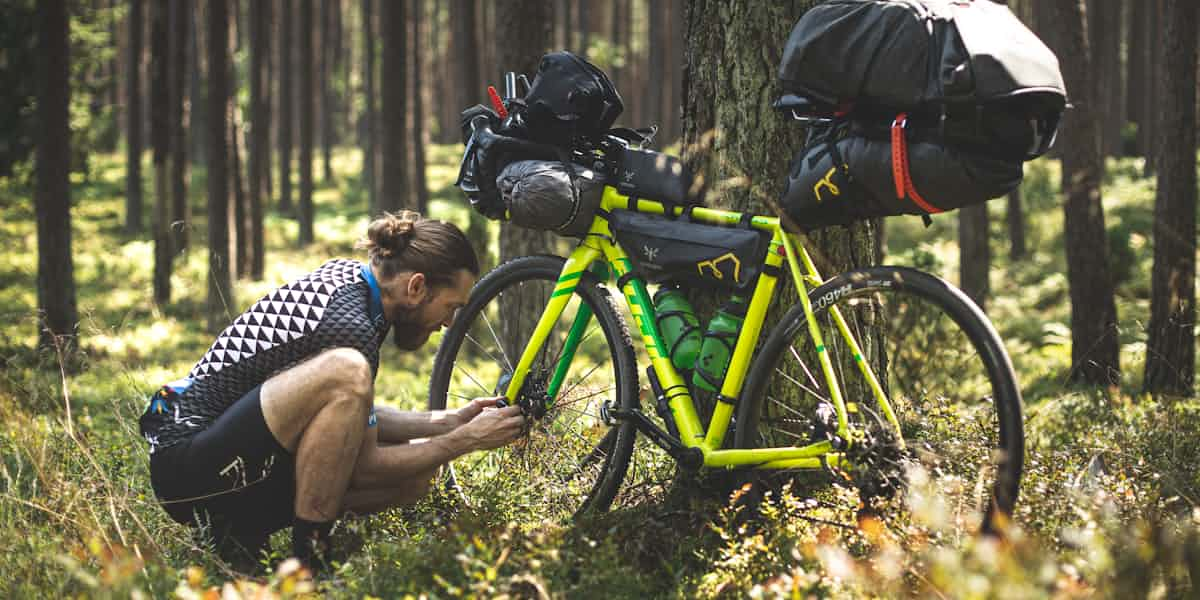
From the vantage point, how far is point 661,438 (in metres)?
3.79

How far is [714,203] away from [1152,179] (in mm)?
20050

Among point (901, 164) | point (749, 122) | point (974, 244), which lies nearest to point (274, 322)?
point (749, 122)

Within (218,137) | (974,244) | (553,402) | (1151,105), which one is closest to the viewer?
(553,402)

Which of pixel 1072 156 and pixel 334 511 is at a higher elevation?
pixel 1072 156

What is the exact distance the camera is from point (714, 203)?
419 centimetres

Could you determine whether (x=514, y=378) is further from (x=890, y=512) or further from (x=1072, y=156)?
(x=1072, y=156)

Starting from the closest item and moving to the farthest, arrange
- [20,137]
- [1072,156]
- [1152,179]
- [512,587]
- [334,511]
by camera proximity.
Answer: [512,587], [334,511], [1072,156], [20,137], [1152,179]

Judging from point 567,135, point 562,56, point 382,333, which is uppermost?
point 562,56

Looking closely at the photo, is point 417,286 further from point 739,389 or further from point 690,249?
point 739,389

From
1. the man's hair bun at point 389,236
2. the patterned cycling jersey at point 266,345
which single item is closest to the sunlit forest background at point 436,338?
the patterned cycling jersey at point 266,345

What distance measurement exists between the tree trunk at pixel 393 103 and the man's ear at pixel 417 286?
417 inches

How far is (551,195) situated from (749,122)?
0.86 meters

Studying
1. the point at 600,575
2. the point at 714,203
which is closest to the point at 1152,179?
the point at 714,203

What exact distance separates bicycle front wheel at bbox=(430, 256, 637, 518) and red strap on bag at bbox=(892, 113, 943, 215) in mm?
1249
